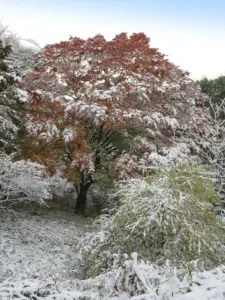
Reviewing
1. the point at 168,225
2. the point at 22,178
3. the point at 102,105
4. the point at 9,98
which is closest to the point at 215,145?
the point at 102,105

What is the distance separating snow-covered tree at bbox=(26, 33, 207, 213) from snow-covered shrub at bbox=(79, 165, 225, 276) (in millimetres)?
2680

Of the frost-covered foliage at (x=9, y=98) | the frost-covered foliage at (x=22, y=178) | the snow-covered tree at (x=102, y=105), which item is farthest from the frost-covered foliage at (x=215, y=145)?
the frost-covered foliage at (x=9, y=98)

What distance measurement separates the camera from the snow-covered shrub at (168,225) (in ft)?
20.4

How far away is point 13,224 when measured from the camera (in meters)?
10.1

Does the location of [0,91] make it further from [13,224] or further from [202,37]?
[202,37]

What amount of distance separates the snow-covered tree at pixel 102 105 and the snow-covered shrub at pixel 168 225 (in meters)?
2.68

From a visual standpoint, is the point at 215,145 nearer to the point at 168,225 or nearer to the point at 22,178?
the point at 168,225

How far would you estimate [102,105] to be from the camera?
943 cm

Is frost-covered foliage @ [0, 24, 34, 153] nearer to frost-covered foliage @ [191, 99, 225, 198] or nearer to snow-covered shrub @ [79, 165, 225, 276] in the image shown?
snow-covered shrub @ [79, 165, 225, 276]

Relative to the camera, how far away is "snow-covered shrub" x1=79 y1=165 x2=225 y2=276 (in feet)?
20.4

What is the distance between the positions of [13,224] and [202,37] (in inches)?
509

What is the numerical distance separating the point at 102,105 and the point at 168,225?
4.58 m

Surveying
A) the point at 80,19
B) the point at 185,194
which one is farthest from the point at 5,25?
the point at 185,194

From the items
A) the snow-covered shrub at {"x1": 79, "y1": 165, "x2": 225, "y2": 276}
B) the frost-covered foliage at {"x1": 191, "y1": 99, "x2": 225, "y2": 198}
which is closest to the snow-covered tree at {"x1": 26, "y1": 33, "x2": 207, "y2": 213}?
the frost-covered foliage at {"x1": 191, "y1": 99, "x2": 225, "y2": 198}
